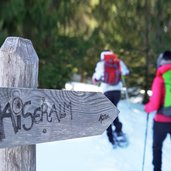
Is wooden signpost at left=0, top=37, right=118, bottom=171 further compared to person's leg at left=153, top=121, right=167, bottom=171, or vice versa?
person's leg at left=153, top=121, right=167, bottom=171

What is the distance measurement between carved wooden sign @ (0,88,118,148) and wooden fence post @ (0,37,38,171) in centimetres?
15

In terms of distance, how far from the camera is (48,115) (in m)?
2.17

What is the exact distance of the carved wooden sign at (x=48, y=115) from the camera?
1.94 m

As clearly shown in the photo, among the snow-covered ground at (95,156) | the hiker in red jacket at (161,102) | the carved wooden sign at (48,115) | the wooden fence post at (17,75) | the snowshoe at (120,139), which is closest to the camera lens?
the carved wooden sign at (48,115)

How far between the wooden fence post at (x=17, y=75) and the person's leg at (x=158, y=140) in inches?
117

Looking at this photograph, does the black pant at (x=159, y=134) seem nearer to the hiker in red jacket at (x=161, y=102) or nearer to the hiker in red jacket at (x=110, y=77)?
the hiker in red jacket at (x=161, y=102)

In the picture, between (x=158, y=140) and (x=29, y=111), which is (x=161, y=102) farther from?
(x=29, y=111)

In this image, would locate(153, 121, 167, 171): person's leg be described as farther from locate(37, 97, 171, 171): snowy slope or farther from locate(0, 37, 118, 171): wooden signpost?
locate(0, 37, 118, 171): wooden signpost

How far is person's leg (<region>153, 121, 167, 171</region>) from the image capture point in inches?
198

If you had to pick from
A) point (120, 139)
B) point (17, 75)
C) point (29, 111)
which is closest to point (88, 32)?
point (120, 139)

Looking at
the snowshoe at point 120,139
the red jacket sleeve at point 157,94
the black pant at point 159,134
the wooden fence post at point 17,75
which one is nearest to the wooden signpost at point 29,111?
the wooden fence post at point 17,75

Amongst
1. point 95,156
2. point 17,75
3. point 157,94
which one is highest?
point 17,75

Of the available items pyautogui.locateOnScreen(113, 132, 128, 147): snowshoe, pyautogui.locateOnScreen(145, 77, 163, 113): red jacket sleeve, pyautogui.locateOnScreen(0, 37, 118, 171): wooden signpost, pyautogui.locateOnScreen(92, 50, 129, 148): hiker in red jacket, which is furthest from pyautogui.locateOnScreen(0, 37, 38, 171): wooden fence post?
pyautogui.locateOnScreen(113, 132, 128, 147): snowshoe

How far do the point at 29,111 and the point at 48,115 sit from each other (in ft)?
0.47
